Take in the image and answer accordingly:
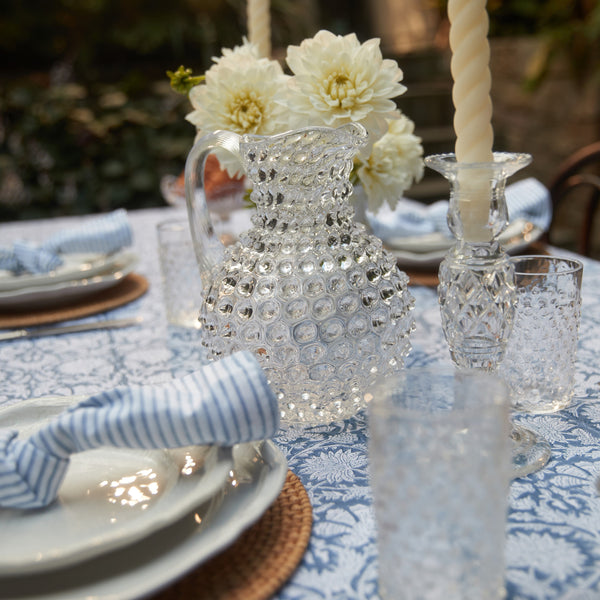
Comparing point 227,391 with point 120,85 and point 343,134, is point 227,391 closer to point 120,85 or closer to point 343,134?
point 343,134

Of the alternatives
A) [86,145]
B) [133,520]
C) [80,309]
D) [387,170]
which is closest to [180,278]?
[80,309]

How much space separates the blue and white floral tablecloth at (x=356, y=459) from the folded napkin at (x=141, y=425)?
3.9 inches

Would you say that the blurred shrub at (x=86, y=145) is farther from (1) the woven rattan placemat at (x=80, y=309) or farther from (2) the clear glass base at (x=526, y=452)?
(2) the clear glass base at (x=526, y=452)

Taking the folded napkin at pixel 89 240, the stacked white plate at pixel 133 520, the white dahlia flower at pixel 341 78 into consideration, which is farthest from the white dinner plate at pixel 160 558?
the folded napkin at pixel 89 240

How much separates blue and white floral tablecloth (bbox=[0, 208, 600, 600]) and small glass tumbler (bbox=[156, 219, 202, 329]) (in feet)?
0.10

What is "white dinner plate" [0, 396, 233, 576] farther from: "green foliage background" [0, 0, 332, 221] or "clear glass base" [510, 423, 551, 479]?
"green foliage background" [0, 0, 332, 221]

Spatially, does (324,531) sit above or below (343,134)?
below

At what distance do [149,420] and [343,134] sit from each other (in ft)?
1.00

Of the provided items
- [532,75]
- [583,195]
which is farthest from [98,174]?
[583,195]

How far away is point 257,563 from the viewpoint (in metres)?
0.45

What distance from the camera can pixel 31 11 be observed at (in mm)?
5039

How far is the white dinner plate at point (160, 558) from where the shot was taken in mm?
394

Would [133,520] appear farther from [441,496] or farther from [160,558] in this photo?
[441,496]

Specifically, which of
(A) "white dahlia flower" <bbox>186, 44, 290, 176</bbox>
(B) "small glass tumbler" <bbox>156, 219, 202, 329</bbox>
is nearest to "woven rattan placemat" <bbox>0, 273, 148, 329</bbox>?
(B) "small glass tumbler" <bbox>156, 219, 202, 329</bbox>
